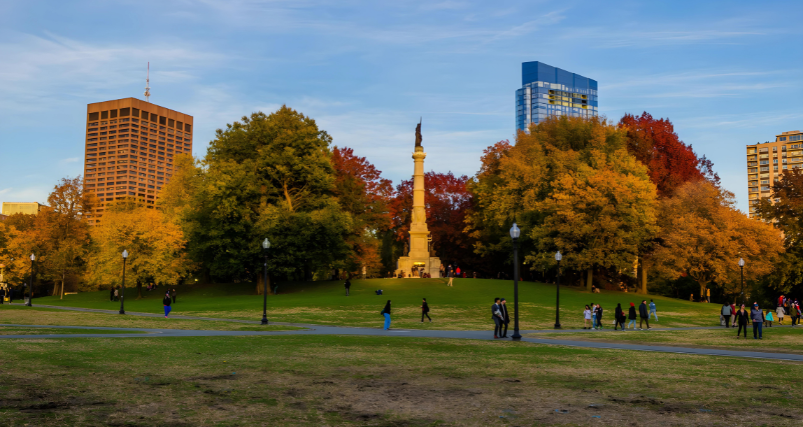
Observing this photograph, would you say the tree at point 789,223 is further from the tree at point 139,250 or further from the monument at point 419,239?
the tree at point 139,250

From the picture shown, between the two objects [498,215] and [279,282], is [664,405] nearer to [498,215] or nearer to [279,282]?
[498,215]

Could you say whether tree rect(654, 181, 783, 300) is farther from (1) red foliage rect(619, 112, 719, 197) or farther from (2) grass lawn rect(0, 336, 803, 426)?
(2) grass lawn rect(0, 336, 803, 426)

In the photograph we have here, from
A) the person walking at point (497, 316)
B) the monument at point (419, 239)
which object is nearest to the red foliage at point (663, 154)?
the monument at point (419, 239)

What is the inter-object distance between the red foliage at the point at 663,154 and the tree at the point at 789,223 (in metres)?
8.17

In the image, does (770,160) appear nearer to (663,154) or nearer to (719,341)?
(663,154)

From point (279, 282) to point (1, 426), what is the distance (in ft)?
189

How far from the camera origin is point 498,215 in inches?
2323

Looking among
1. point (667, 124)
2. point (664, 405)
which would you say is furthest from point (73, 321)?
point (667, 124)

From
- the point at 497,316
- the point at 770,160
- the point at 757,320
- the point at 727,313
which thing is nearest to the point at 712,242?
the point at 727,313

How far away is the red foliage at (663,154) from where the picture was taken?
208 ft

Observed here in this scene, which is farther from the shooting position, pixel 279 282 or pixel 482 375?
pixel 279 282

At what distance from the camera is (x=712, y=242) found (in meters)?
53.4

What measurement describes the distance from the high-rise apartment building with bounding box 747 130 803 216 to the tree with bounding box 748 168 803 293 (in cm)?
12403

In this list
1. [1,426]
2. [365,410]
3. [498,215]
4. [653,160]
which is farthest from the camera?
[653,160]
